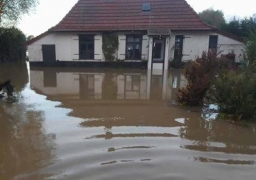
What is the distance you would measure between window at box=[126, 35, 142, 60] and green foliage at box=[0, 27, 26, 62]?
40.6ft

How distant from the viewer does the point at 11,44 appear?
2633cm

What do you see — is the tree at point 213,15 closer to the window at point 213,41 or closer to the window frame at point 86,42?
the window at point 213,41

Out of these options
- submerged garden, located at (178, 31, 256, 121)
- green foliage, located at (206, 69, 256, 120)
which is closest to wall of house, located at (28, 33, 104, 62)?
submerged garden, located at (178, 31, 256, 121)

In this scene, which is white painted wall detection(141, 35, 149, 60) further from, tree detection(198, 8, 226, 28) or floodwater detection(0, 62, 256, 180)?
tree detection(198, 8, 226, 28)

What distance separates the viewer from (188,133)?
6.34m

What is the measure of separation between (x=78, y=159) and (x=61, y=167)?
39 cm

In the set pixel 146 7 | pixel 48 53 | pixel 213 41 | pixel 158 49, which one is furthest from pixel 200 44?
pixel 48 53

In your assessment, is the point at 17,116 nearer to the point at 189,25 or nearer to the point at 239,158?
the point at 239,158

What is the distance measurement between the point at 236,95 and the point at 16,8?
20700mm

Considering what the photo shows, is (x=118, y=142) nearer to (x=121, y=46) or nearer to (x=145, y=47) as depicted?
(x=145, y=47)

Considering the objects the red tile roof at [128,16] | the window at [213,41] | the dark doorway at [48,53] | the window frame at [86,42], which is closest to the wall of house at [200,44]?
the window at [213,41]

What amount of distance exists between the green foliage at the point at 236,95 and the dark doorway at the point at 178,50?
1376 centimetres

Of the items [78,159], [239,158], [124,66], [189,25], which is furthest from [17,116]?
[189,25]

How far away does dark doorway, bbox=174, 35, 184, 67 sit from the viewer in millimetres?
21328
